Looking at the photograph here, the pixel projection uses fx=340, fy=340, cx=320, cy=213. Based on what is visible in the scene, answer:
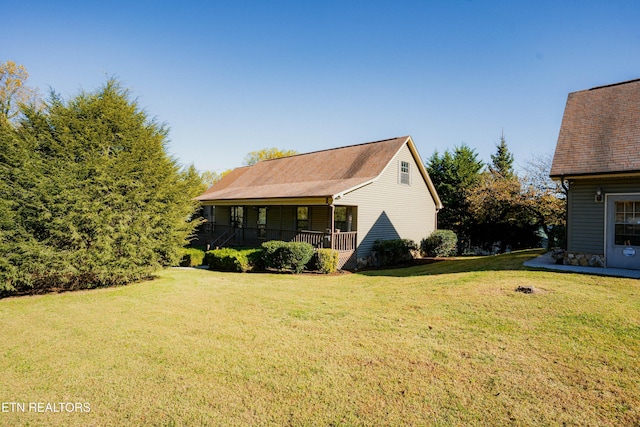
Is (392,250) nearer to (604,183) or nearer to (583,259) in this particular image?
(583,259)

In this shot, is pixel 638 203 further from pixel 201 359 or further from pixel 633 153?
pixel 201 359

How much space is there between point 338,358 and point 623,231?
11.0 meters

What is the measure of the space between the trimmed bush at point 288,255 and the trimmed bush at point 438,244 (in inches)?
379

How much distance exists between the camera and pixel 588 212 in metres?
11.2

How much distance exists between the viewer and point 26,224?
30.3ft

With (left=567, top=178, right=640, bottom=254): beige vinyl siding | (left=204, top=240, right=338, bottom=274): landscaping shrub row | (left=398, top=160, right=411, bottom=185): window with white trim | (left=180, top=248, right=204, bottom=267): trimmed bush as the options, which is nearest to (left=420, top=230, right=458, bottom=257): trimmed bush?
(left=398, top=160, right=411, bottom=185): window with white trim

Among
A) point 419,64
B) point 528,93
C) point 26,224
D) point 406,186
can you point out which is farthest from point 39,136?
point 528,93

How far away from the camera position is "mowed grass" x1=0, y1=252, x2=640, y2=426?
147 inches

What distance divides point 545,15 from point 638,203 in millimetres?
7241

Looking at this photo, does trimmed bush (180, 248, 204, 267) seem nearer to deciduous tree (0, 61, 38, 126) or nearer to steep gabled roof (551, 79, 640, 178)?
steep gabled roof (551, 79, 640, 178)

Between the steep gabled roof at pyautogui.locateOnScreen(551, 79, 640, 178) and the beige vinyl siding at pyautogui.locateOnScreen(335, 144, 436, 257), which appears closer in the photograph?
the steep gabled roof at pyautogui.locateOnScreen(551, 79, 640, 178)

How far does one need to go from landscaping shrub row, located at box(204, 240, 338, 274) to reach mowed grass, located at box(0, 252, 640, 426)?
17.7ft

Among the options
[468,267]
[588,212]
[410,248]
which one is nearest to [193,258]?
[410,248]

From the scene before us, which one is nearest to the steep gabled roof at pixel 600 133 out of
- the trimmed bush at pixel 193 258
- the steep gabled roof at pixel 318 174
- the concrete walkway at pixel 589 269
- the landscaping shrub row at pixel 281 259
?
the concrete walkway at pixel 589 269
